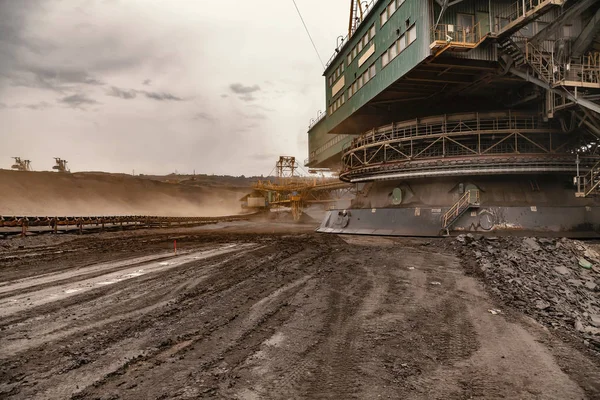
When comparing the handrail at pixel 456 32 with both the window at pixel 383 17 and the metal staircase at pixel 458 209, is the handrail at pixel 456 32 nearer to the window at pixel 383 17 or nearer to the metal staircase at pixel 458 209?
the window at pixel 383 17

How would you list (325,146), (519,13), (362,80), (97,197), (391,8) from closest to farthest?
(519,13) → (391,8) → (362,80) → (325,146) → (97,197)

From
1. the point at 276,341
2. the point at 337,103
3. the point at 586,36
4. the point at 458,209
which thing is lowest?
the point at 276,341

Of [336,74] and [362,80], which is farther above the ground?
[336,74]

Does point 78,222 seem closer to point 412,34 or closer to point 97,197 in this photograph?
point 412,34

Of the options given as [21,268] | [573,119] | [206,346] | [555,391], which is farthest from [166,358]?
[573,119]

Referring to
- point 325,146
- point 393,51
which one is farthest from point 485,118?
point 325,146

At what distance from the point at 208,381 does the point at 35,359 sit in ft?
8.39

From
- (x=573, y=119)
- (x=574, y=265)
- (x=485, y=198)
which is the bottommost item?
(x=574, y=265)

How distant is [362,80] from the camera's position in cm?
2444

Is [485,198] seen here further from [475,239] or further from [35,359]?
[35,359]

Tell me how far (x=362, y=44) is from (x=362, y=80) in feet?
10.5

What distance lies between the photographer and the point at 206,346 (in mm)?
4730

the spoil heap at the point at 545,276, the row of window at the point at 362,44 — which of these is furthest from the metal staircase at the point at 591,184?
the row of window at the point at 362,44

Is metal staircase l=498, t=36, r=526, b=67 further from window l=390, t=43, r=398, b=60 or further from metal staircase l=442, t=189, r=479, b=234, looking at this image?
metal staircase l=442, t=189, r=479, b=234
